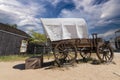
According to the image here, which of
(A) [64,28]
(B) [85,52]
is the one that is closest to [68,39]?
(A) [64,28]

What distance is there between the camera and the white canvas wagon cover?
9820 millimetres

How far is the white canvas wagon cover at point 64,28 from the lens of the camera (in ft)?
32.2

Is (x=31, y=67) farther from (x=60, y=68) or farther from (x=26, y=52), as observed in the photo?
(x=26, y=52)

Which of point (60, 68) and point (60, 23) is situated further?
point (60, 23)

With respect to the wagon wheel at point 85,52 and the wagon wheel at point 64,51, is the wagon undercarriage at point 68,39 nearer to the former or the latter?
the wagon wheel at point 64,51

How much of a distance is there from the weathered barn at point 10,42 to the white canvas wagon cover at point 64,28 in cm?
1102

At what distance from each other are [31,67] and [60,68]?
1.92 m

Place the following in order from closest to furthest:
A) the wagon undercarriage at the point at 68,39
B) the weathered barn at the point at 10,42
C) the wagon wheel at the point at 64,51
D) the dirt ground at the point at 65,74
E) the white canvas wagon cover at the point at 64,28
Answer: the dirt ground at the point at 65,74 < the wagon wheel at the point at 64,51 < the wagon undercarriage at the point at 68,39 < the white canvas wagon cover at the point at 64,28 < the weathered barn at the point at 10,42

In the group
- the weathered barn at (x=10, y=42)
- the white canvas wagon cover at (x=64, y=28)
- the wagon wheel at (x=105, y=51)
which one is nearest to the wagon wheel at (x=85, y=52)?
the wagon wheel at (x=105, y=51)

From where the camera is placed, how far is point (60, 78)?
6.58 m

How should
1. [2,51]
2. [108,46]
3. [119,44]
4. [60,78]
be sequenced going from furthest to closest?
[119,44]
[2,51]
[108,46]
[60,78]

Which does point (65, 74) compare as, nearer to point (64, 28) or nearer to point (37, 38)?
point (64, 28)

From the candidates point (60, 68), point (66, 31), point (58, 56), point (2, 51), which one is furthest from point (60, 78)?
point (2, 51)

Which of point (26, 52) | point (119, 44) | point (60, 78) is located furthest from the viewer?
point (119, 44)
